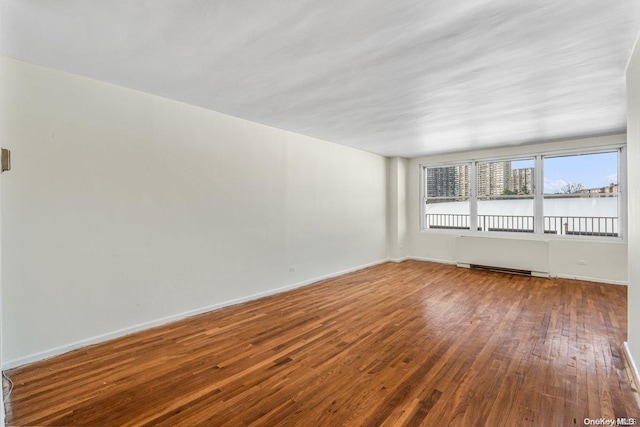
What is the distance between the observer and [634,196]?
2207 millimetres

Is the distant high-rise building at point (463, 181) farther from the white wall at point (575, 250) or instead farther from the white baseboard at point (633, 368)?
the white baseboard at point (633, 368)

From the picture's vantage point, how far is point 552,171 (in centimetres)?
560

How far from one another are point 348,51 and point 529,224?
222 inches

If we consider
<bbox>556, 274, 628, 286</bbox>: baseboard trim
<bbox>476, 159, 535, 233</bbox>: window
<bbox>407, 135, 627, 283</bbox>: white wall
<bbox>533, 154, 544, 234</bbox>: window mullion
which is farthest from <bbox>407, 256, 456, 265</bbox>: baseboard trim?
<bbox>556, 274, 628, 286</bbox>: baseboard trim

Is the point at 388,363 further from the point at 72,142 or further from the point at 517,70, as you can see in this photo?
the point at 72,142

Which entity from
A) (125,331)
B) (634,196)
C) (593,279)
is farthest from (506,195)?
(125,331)

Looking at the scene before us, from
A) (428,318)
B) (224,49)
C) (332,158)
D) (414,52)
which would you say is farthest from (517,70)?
(332,158)

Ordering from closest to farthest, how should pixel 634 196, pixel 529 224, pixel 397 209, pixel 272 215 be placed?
1. pixel 634 196
2. pixel 272 215
3. pixel 529 224
4. pixel 397 209

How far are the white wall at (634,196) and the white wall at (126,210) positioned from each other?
3.81 meters

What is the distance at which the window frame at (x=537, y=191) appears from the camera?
4938 millimetres

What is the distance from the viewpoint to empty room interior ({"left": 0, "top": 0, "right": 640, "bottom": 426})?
1.92 m

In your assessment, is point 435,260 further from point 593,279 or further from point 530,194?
point 593,279

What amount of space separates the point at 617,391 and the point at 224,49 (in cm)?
379

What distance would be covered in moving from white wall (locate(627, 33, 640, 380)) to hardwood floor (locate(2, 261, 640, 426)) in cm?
40
